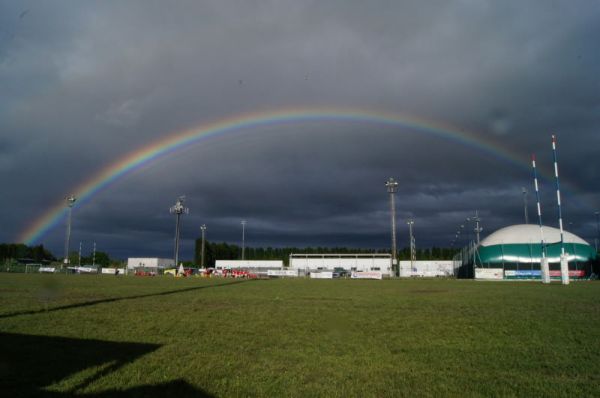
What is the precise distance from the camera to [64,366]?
8039mm

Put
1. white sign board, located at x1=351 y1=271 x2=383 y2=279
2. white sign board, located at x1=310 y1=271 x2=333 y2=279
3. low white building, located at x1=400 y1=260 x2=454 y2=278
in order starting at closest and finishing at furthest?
white sign board, located at x1=351 y1=271 x2=383 y2=279
white sign board, located at x1=310 y1=271 x2=333 y2=279
low white building, located at x1=400 y1=260 x2=454 y2=278

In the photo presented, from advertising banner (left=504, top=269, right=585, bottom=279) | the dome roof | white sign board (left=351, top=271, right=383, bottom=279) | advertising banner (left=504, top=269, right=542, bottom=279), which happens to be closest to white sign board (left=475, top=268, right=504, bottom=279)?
advertising banner (left=504, top=269, right=585, bottom=279)

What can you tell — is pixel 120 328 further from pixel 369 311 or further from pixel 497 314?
pixel 497 314

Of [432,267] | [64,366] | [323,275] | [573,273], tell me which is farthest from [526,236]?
[64,366]

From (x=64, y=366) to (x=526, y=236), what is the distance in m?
106

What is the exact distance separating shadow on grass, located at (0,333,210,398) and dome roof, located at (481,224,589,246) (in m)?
Result: 101

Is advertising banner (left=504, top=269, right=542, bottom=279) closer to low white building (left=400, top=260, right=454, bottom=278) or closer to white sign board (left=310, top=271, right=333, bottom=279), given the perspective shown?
low white building (left=400, top=260, right=454, bottom=278)

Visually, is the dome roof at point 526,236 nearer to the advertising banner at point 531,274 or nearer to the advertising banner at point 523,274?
the advertising banner at point 531,274

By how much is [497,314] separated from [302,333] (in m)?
8.98

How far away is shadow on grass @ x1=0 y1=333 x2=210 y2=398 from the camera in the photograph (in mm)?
6512

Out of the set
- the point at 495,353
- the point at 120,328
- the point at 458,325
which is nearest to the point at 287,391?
the point at 495,353

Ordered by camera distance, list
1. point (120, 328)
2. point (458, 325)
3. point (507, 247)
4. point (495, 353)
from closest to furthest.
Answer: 1. point (495, 353)
2. point (120, 328)
3. point (458, 325)
4. point (507, 247)

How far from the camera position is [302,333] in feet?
39.2

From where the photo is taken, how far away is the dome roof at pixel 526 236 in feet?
321
